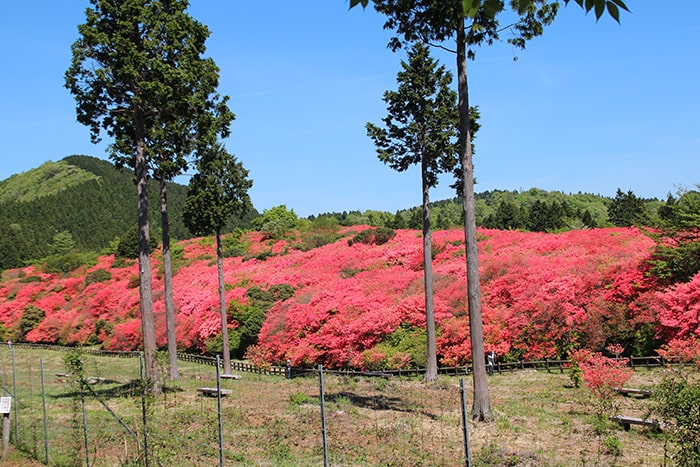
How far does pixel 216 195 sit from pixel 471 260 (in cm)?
1658

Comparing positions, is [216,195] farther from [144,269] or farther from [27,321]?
[27,321]

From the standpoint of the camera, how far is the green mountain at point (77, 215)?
287ft

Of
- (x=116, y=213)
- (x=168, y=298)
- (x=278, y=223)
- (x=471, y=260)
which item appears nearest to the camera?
(x=471, y=260)

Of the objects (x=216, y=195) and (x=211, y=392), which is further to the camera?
(x=216, y=195)

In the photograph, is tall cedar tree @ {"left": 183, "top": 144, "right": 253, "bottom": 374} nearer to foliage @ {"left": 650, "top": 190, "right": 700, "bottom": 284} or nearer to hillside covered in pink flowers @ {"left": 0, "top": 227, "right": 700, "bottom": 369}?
hillside covered in pink flowers @ {"left": 0, "top": 227, "right": 700, "bottom": 369}

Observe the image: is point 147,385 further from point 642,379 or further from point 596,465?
point 642,379

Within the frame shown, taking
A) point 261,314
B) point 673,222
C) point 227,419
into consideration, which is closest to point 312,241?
point 261,314

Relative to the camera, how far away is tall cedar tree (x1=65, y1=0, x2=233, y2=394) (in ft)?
58.1

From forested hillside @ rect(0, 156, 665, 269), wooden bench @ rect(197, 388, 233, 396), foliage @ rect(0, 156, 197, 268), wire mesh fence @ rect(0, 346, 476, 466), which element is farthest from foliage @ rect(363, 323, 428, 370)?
foliage @ rect(0, 156, 197, 268)

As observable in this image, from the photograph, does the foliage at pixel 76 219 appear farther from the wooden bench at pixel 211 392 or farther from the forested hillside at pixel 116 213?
the wooden bench at pixel 211 392

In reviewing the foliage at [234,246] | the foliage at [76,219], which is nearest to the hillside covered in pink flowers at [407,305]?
the foliage at [234,246]

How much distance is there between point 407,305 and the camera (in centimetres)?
2616

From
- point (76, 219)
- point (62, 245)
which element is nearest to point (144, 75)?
point (62, 245)

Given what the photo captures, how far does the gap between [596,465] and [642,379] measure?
10229mm
